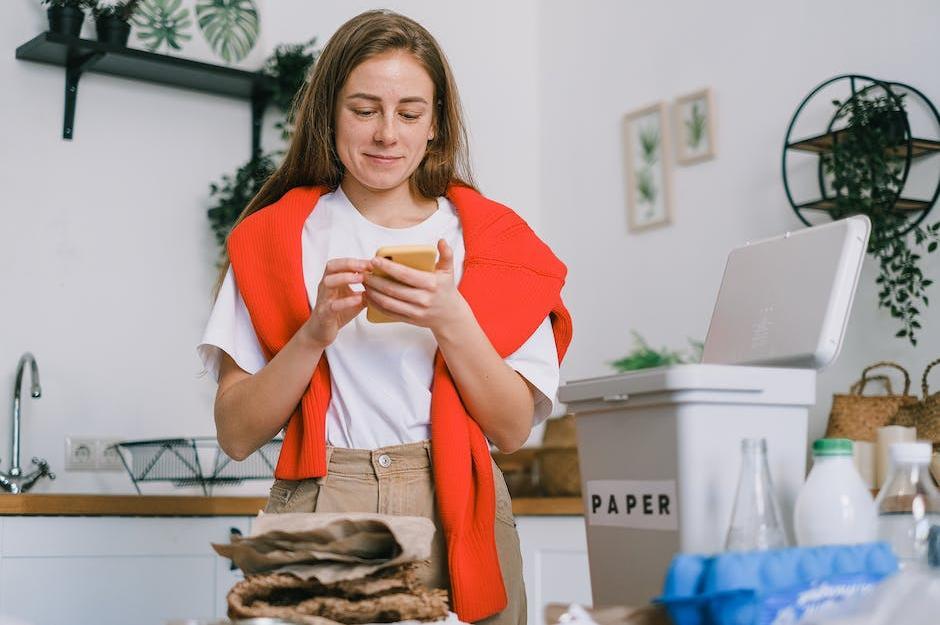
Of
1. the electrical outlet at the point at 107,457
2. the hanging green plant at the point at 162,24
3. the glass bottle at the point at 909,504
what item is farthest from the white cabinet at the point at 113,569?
the glass bottle at the point at 909,504

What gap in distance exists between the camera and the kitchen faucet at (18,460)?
2789 millimetres

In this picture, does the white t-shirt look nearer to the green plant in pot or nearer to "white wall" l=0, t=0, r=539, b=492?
the green plant in pot

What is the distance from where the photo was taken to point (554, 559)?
2.94 meters

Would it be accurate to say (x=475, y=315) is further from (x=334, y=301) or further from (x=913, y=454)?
(x=913, y=454)

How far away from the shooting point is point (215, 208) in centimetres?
322

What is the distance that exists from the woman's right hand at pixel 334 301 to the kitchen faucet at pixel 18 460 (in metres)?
1.81

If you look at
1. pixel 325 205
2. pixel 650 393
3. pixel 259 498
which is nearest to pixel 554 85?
pixel 259 498

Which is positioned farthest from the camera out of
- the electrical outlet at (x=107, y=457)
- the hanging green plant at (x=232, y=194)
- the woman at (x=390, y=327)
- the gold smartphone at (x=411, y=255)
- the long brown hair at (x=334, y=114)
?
the hanging green plant at (x=232, y=194)

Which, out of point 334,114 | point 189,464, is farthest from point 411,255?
point 189,464

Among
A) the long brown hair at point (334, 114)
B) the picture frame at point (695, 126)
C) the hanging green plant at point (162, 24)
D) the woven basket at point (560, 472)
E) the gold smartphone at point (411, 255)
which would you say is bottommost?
the woven basket at point (560, 472)

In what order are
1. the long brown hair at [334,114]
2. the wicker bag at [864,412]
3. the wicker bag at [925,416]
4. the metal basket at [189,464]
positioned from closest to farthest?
the long brown hair at [334,114], the wicker bag at [925,416], the wicker bag at [864,412], the metal basket at [189,464]

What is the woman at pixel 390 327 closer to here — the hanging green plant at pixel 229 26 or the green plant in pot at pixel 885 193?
the green plant in pot at pixel 885 193

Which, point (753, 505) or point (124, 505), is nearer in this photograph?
point (753, 505)

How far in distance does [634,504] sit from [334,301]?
36 cm
